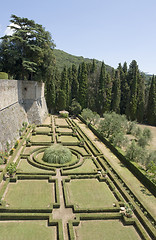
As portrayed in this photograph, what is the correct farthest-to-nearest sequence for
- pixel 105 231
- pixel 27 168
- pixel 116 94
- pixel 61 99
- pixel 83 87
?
1. pixel 83 87
2. pixel 61 99
3. pixel 116 94
4. pixel 27 168
5. pixel 105 231

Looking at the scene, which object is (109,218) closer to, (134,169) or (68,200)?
(68,200)

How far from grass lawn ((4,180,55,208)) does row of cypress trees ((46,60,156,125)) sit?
31878mm

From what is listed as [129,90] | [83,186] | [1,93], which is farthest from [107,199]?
[129,90]

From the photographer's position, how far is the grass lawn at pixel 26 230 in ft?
30.5

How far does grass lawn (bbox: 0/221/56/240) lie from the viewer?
9289mm

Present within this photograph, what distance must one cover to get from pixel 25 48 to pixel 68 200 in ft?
87.6

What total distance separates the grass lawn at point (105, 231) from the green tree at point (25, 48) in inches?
993

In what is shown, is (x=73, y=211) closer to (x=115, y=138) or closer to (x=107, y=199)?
(x=107, y=199)

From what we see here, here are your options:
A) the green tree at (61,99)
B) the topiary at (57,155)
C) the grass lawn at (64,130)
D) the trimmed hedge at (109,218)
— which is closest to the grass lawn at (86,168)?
the topiary at (57,155)

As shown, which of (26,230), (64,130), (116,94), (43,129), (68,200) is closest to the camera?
(26,230)

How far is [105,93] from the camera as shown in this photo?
45.2m

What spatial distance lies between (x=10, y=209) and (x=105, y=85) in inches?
1558

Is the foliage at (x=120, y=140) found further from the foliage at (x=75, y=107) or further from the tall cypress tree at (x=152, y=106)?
the foliage at (x=75, y=107)

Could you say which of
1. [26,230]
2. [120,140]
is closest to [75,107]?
[120,140]
